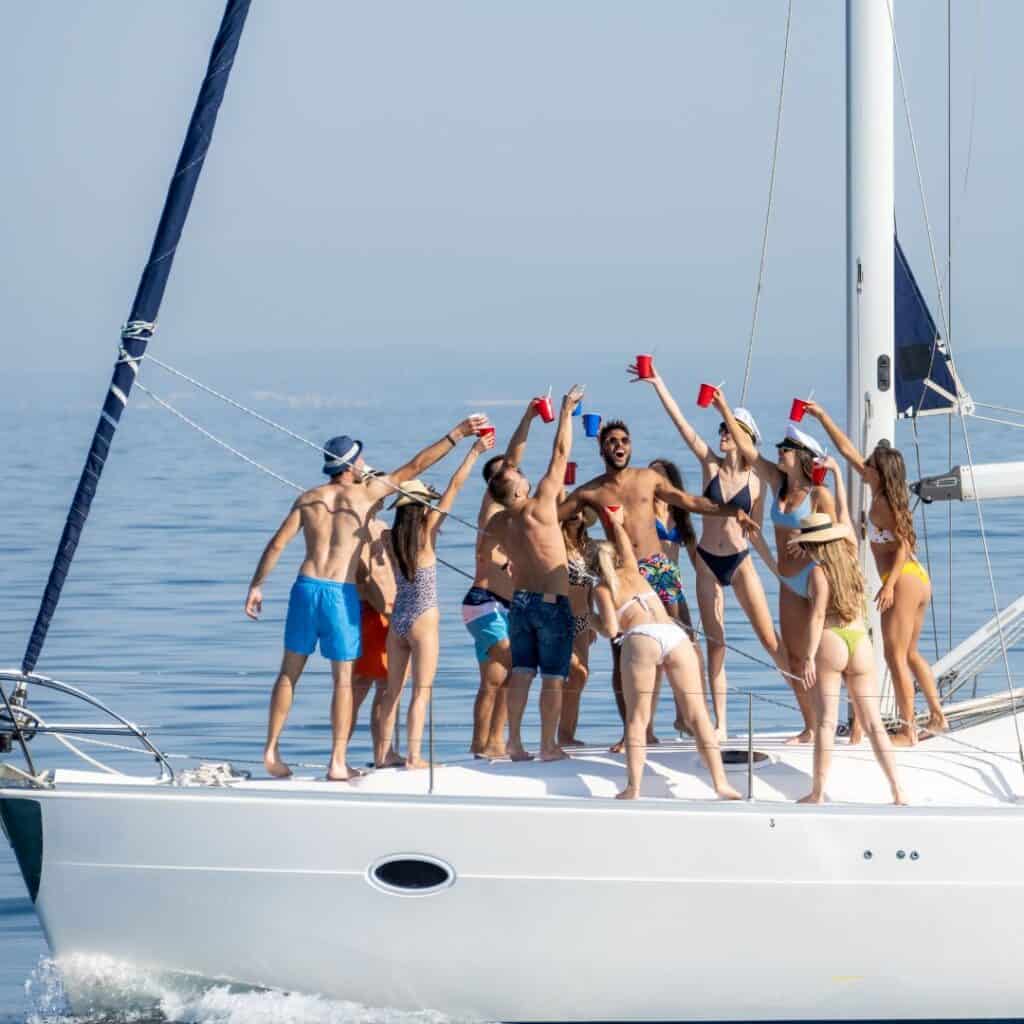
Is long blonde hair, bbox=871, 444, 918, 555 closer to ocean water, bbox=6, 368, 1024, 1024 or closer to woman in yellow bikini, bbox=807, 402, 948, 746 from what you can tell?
woman in yellow bikini, bbox=807, 402, 948, 746

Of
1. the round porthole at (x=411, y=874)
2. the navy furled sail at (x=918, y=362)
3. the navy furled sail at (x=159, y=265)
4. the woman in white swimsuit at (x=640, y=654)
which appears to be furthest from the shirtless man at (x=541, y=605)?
the navy furled sail at (x=918, y=362)

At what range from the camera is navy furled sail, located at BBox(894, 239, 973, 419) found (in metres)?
11.9

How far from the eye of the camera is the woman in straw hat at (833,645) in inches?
403

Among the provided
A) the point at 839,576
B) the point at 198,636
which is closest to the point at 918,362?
the point at 839,576

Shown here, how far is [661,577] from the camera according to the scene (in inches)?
446

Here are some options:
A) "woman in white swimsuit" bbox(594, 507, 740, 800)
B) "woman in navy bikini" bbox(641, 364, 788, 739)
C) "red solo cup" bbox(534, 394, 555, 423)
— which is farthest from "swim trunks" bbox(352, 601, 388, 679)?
"woman in navy bikini" bbox(641, 364, 788, 739)

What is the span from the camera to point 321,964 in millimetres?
10367

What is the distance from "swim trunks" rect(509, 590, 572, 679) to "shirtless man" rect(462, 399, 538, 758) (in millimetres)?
413

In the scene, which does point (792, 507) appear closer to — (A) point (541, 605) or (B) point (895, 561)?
(B) point (895, 561)

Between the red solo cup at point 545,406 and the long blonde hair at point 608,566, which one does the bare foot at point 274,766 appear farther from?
the red solo cup at point 545,406

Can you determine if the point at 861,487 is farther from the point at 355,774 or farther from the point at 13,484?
the point at 13,484

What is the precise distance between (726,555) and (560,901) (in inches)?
94.3

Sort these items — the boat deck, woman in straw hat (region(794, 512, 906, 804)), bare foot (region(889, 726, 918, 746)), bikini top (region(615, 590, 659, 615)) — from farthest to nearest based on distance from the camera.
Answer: bare foot (region(889, 726, 918, 746))
the boat deck
bikini top (region(615, 590, 659, 615))
woman in straw hat (region(794, 512, 906, 804))

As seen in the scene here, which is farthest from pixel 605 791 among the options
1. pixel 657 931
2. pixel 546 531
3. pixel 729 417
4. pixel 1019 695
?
pixel 1019 695
